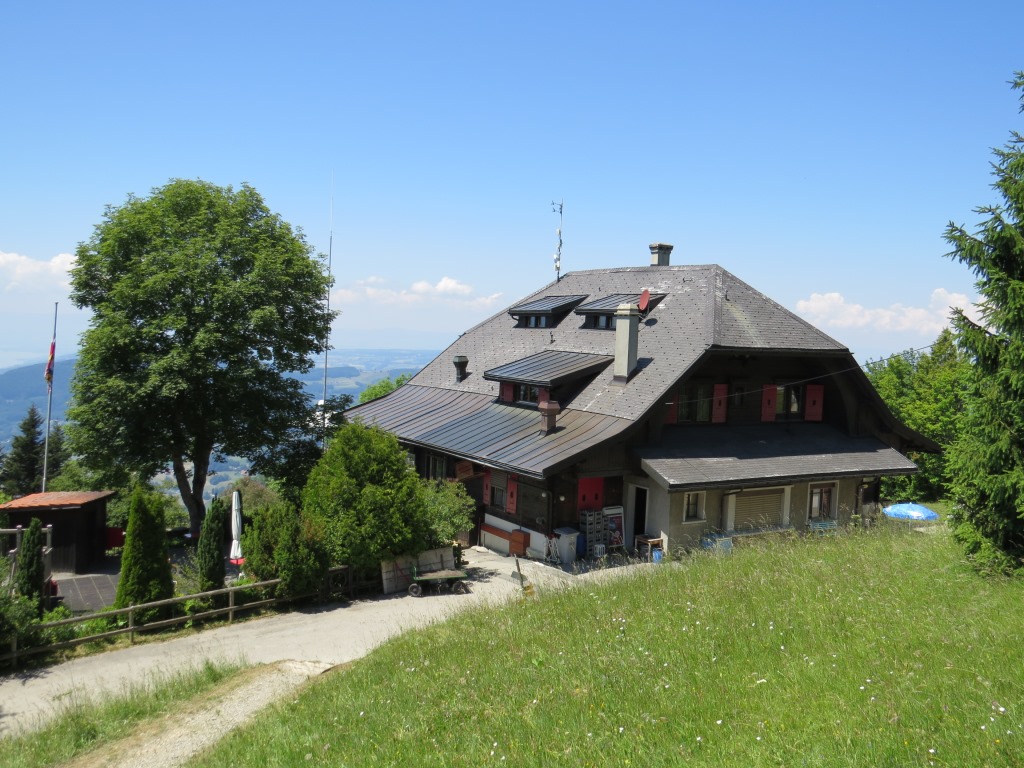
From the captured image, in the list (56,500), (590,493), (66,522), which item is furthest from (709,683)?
(56,500)

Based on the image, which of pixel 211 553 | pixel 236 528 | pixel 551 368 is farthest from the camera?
pixel 551 368

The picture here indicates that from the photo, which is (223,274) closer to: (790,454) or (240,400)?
(240,400)

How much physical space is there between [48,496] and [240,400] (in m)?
6.52

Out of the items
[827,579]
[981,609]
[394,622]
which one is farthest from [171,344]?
[981,609]

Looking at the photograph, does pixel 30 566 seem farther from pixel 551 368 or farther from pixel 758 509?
pixel 758 509

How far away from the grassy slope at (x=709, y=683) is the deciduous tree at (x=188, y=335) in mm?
15880

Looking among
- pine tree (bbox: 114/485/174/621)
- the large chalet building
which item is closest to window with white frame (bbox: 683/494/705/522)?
the large chalet building

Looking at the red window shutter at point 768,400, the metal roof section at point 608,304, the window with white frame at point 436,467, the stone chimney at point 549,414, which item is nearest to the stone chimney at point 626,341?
the stone chimney at point 549,414

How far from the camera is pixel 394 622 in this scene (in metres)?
16.7

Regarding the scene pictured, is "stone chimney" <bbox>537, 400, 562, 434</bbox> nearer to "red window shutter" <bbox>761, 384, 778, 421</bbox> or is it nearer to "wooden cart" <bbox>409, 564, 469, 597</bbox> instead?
"wooden cart" <bbox>409, 564, 469, 597</bbox>

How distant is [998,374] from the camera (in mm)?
10883

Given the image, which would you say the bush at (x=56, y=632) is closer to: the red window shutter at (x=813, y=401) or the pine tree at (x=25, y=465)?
the red window shutter at (x=813, y=401)

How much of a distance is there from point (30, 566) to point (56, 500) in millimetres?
8035

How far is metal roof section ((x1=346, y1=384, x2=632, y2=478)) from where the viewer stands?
2162 centimetres
